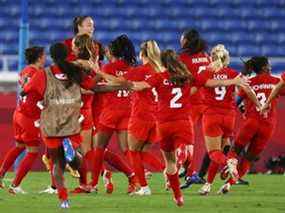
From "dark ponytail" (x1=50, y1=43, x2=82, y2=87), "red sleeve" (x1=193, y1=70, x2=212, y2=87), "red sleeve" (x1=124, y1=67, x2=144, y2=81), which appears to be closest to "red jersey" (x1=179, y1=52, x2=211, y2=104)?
"red sleeve" (x1=124, y1=67, x2=144, y2=81)

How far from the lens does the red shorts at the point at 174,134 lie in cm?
1336

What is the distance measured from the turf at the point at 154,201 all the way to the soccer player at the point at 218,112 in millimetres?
457

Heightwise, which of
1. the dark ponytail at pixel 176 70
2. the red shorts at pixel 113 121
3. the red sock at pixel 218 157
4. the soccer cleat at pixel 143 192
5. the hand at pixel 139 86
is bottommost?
the soccer cleat at pixel 143 192

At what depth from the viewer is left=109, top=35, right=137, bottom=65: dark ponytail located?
1511cm

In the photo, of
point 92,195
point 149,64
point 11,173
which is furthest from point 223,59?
point 11,173

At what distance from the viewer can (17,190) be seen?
606 inches

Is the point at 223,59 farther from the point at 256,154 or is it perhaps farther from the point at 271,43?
the point at 271,43

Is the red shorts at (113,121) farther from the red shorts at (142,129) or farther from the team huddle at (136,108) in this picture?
the red shorts at (142,129)

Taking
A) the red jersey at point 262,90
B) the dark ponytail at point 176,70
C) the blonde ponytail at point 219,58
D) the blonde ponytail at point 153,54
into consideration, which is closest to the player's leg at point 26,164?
the blonde ponytail at point 153,54

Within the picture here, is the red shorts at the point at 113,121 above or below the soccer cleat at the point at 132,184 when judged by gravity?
above

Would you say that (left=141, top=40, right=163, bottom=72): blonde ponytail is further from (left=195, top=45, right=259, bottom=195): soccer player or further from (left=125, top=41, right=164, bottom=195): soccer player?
(left=195, top=45, right=259, bottom=195): soccer player

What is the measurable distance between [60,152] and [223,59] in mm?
3927

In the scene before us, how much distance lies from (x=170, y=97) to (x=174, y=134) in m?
0.41

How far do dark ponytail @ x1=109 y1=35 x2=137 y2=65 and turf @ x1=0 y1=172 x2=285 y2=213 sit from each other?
68.3 inches
